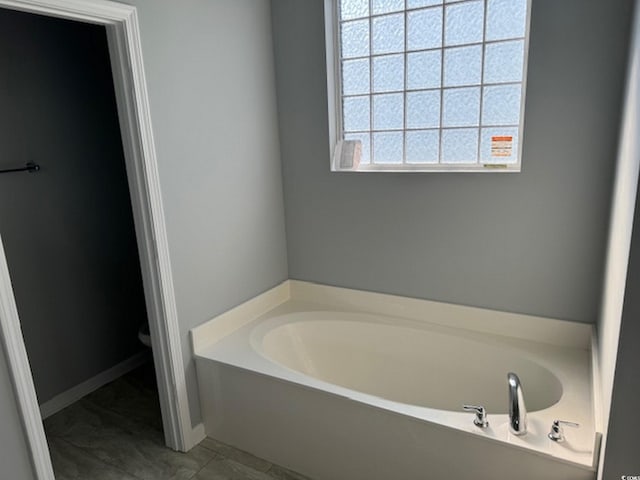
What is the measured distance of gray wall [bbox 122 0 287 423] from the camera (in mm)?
2045

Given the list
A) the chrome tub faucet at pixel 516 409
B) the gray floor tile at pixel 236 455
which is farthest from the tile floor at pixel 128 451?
the chrome tub faucet at pixel 516 409

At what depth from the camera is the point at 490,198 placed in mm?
2209

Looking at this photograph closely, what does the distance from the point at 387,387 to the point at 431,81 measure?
164 cm

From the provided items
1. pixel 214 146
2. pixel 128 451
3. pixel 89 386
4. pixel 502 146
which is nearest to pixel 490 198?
pixel 502 146

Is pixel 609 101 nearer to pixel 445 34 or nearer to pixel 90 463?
pixel 445 34

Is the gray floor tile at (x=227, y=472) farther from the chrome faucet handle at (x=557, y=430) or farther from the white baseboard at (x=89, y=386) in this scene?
the chrome faucet handle at (x=557, y=430)

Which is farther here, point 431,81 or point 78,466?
point 431,81

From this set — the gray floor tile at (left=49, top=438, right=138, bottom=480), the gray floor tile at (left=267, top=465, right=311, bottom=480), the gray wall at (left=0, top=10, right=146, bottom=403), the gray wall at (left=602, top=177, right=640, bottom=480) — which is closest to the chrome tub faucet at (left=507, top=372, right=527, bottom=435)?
the gray wall at (left=602, top=177, right=640, bottom=480)

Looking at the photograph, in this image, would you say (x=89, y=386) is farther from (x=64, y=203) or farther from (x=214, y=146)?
(x=214, y=146)

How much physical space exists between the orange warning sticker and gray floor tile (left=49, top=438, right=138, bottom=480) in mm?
2319

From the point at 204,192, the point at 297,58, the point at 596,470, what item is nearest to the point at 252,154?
the point at 204,192

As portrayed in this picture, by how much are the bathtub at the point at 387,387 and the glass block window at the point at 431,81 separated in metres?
0.84

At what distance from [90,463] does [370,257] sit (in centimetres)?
177

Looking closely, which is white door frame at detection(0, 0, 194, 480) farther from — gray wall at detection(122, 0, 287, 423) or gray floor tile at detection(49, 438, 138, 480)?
gray floor tile at detection(49, 438, 138, 480)
